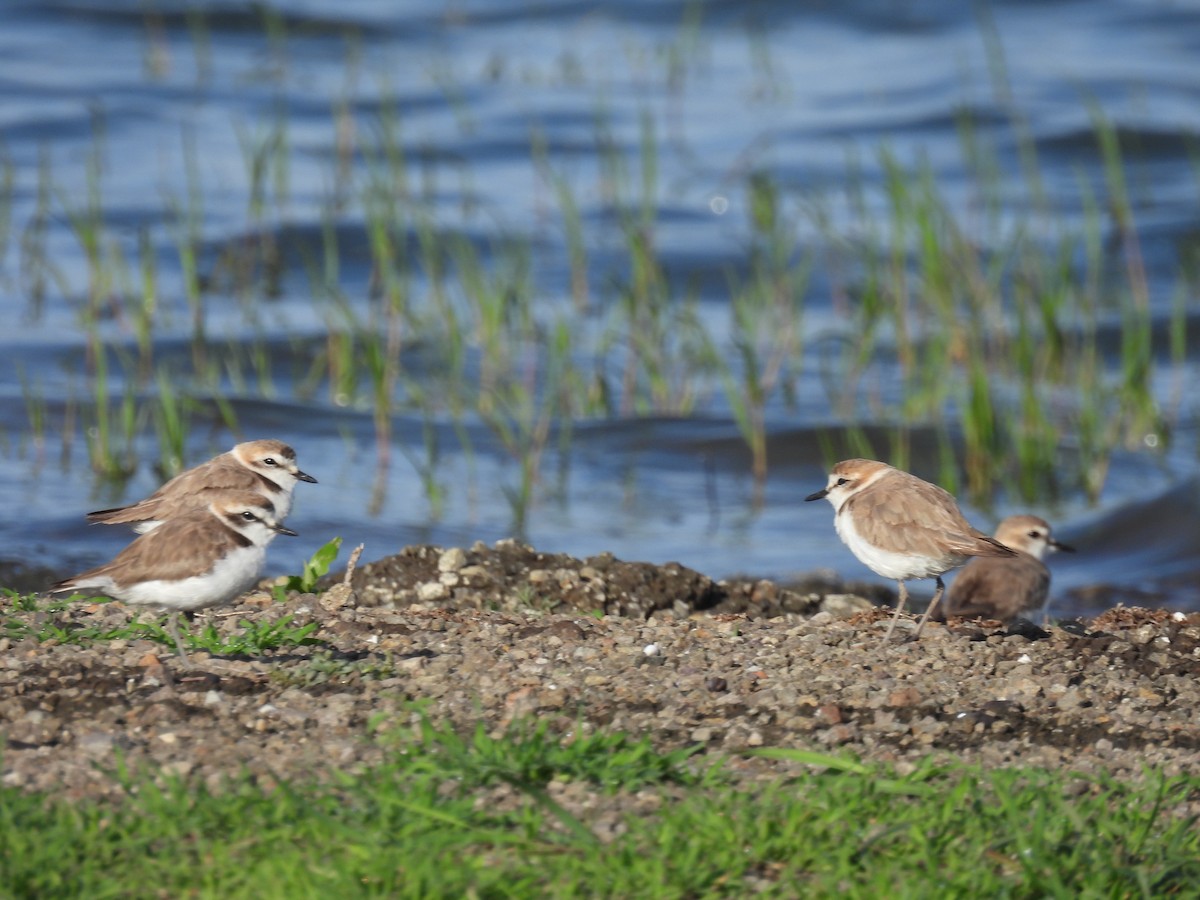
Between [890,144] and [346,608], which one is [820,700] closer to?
[346,608]

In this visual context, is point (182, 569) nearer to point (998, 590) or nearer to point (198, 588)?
point (198, 588)

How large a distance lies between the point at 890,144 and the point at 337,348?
28.8ft

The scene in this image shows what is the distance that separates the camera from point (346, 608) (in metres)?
6.14

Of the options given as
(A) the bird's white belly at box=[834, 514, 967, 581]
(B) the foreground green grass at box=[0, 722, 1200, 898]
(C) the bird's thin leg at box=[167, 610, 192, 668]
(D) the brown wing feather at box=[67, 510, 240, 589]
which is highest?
(D) the brown wing feather at box=[67, 510, 240, 589]

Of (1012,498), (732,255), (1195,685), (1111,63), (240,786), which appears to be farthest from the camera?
(1111,63)

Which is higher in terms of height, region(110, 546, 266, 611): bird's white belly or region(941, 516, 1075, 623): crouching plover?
region(110, 546, 266, 611): bird's white belly

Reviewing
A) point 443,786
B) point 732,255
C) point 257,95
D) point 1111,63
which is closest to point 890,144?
point 732,255

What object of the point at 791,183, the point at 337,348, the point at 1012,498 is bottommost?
the point at 1012,498

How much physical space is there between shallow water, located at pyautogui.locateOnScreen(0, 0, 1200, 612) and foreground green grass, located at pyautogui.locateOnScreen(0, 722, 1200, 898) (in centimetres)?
486

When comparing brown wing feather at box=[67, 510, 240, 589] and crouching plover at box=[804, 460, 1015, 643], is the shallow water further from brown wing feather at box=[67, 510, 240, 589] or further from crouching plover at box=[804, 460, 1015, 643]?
brown wing feather at box=[67, 510, 240, 589]

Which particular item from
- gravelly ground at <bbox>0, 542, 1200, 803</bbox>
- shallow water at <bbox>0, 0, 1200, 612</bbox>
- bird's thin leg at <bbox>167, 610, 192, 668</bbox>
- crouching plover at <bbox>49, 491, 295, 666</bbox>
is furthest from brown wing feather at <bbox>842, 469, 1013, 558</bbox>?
shallow water at <bbox>0, 0, 1200, 612</bbox>

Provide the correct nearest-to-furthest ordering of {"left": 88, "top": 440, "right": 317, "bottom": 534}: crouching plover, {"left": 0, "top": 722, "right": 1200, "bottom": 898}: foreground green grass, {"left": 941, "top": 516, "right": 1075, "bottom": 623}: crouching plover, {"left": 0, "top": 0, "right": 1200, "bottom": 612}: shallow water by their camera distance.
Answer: {"left": 0, "top": 722, "right": 1200, "bottom": 898}: foreground green grass < {"left": 88, "top": 440, "right": 317, "bottom": 534}: crouching plover < {"left": 941, "top": 516, "right": 1075, "bottom": 623}: crouching plover < {"left": 0, "top": 0, "right": 1200, "bottom": 612}: shallow water

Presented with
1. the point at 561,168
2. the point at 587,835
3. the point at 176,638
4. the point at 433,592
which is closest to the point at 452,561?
the point at 433,592

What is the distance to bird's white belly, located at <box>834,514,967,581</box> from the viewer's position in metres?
6.26
